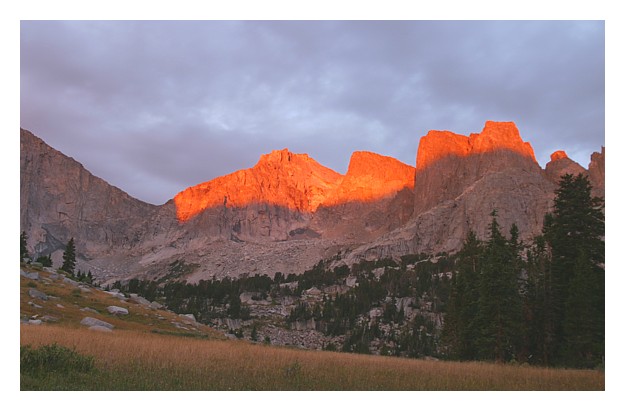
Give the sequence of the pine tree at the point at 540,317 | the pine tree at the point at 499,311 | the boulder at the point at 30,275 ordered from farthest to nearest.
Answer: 1. the boulder at the point at 30,275
2. the pine tree at the point at 499,311
3. the pine tree at the point at 540,317

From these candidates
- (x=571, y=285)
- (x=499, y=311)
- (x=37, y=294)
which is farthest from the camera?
(x=499, y=311)

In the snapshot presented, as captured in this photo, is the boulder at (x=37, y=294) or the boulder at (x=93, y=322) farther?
the boulder at (x=37, y=294)

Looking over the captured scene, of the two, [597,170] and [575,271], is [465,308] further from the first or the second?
[597,170]

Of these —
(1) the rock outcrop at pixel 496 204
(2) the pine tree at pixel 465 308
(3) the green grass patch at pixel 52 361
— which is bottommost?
(2) the pine tree at pixel 465 308

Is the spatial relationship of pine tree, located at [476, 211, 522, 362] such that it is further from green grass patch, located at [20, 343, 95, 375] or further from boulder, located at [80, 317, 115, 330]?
green grass patch, located at [20, 343, 95, 375]

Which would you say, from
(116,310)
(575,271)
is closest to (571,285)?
(575,271)

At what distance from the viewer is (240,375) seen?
44.8ft

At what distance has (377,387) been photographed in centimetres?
1328

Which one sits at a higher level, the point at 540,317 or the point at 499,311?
the point at 499,311

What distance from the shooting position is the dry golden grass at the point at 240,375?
12.2 meters

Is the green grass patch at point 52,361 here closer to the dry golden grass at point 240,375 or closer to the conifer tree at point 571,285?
the dry golden grass at point 240,375

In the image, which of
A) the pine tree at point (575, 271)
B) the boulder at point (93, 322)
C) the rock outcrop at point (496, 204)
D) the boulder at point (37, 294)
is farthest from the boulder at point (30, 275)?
the rock outcrop at point (496, 204)

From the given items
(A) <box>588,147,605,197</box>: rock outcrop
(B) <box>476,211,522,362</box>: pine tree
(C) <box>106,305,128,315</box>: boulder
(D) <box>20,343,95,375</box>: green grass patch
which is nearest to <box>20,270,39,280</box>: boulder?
(C) <box>106,305,128,315</box>: boulder
